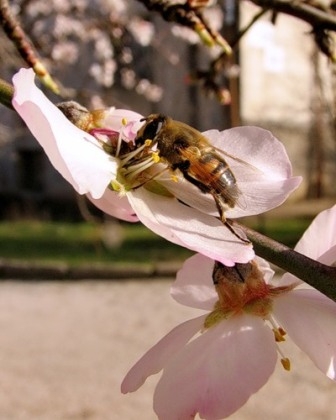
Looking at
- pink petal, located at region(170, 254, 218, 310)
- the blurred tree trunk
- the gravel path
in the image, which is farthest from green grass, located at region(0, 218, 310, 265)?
pink petal, located at region(170, 254, 218, 310)

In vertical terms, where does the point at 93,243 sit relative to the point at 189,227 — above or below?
below

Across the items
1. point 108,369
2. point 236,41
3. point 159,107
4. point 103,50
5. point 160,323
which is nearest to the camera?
point 236,41

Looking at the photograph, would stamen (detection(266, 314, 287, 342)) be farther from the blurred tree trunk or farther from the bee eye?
the blurred tree trunk

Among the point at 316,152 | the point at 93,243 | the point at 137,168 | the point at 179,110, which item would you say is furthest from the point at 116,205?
the point at 179,110

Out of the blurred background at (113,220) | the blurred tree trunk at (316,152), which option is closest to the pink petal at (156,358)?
the blurred background at (113,220)

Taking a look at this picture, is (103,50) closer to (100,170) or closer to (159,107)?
(159,107)

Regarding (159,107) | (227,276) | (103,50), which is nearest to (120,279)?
(103,50)

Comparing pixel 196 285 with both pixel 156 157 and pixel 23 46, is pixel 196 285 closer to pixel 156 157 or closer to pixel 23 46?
pixel 156 157
